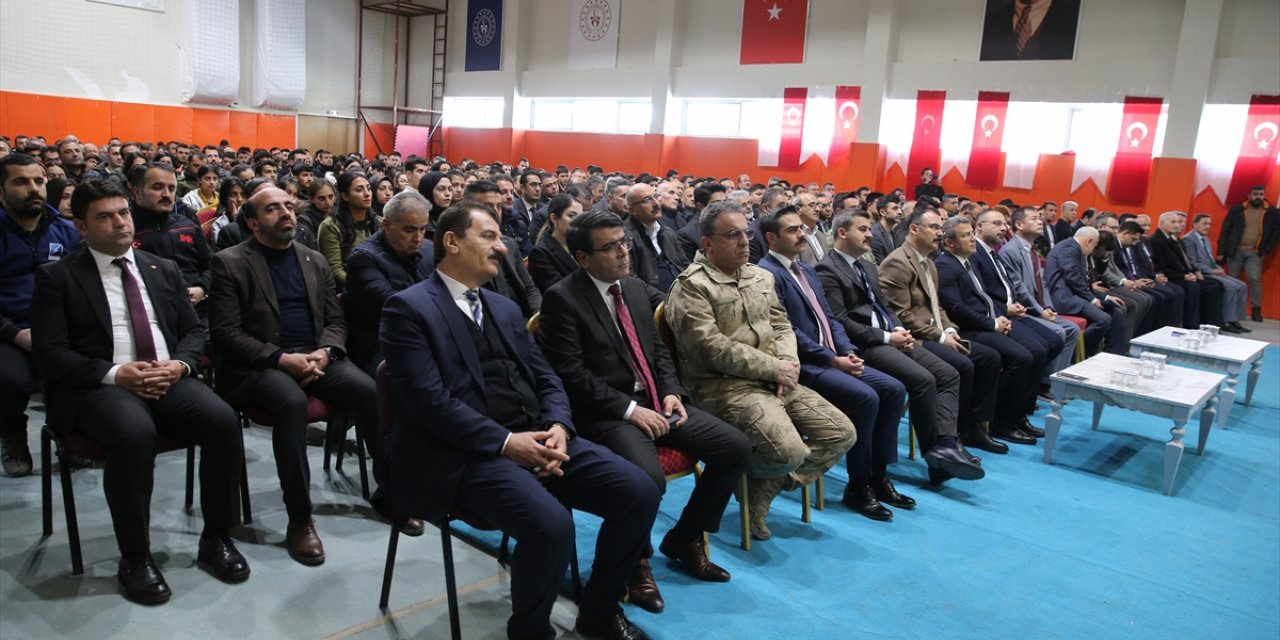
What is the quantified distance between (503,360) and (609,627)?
881mm

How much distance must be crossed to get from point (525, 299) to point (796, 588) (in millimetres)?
2055

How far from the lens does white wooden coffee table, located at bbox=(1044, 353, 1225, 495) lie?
14.3 feet

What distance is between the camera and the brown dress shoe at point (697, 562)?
3.01 meters

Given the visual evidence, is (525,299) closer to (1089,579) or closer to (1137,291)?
(1089,579)

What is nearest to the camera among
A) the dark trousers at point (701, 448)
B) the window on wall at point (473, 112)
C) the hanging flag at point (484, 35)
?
the dark trousers at point (701, 448)

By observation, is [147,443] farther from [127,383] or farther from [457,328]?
[457,328]

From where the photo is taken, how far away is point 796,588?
3.03 m

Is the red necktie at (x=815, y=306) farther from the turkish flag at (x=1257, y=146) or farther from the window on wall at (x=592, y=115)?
the window on wall at (x=592, y=115)

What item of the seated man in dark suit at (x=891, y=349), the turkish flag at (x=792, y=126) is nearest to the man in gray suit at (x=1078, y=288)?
the seated man in dark suit at (x=891, y=349)

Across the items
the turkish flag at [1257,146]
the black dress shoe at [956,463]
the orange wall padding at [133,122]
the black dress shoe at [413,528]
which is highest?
the turkish flag at [1257,146]

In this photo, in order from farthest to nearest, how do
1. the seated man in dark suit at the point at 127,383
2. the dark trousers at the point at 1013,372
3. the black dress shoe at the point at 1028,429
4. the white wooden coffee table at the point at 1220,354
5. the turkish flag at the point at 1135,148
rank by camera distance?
the turkish flag at the point at 1135,148, the white wooden coffee table at the point at 1220,354, the black dress shoe at the point at 1028,429, the dark trousers at the point at 1013,372, the seated man in dark suit at the point at 127,383

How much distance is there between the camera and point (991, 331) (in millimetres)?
5148

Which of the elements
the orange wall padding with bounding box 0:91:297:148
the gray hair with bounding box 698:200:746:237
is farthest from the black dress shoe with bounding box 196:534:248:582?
the orange wall padding with bounding box 0:91:297:148

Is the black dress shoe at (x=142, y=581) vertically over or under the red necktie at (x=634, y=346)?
under
